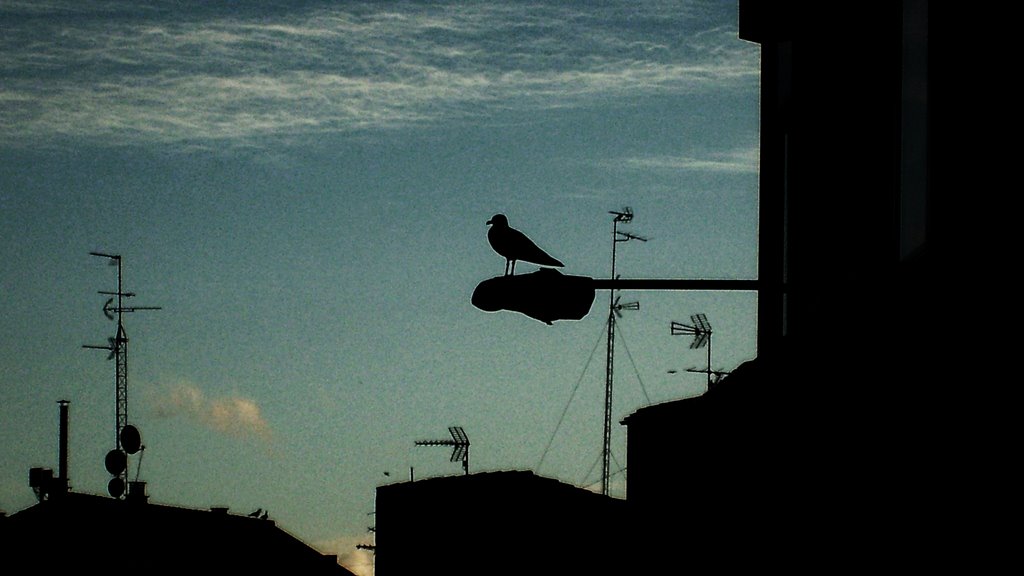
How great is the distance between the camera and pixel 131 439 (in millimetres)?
35656

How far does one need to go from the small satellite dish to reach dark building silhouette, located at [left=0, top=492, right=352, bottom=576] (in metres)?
0.49

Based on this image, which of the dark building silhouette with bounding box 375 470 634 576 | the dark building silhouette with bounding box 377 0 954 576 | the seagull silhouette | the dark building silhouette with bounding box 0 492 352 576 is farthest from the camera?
the dark building silhouette with bounding box 0 492 352 576

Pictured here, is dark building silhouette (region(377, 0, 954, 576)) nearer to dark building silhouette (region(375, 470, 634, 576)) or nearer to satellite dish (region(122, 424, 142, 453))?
dark building silhouette (region(375, 470, 634, 576))

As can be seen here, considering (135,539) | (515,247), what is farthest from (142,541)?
(515,247)

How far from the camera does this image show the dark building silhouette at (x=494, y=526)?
84.3ft

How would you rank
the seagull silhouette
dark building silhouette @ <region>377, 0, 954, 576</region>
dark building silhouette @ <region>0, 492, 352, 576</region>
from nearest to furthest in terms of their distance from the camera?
1. dark building silhouette @ <region>377, 0, 954, 576</region>
2. the seagull silhouette
3. dark building silhouette @ <region>0, 492, 352, 576</region>

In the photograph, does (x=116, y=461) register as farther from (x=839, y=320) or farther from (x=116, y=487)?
(x=839, y=320)

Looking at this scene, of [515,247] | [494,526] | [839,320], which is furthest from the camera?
[494,526]

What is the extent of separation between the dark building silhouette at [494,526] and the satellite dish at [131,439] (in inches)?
315

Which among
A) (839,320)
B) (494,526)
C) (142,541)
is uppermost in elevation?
(839,320)

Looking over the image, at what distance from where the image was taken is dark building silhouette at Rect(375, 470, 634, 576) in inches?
1011

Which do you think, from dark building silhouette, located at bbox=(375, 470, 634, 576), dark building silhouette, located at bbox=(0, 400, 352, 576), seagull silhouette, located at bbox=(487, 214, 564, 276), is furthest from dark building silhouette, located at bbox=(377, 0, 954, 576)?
dark building silhouette, located at bbox=(0, 400, 352, 576)

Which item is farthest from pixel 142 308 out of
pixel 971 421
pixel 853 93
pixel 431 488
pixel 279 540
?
pixel 971 421

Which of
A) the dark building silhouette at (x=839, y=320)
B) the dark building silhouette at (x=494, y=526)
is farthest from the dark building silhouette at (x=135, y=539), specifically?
the dark building silhouette at (x=839, y=320)
